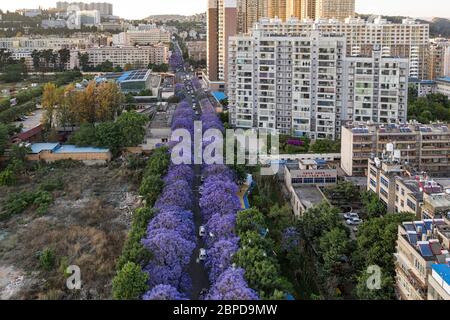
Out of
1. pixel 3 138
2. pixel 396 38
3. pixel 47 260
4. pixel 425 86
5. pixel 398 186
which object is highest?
pixel 396 38

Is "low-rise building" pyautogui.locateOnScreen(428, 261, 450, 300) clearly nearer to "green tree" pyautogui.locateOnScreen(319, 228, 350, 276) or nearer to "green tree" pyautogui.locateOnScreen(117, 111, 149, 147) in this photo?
"green tree" pyautogui.locateOnScreen(319, 228, 350, 276)

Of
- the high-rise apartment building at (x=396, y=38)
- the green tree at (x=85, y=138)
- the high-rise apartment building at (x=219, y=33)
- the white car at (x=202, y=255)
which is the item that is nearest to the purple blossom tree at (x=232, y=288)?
the white car at (x=202, y=255)

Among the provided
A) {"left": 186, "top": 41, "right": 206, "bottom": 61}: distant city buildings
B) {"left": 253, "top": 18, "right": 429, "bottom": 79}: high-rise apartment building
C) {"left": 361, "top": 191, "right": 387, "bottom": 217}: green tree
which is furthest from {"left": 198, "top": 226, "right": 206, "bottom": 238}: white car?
{"left": 186, "top": 41, "right": 206, "bottom": 61}: distant city buildings

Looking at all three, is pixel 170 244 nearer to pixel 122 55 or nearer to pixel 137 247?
pixel 137 247

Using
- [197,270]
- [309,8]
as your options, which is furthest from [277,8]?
[197,270]

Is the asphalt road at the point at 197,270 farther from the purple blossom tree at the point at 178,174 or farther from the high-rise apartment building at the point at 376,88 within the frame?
the high-rise apartment building at the point at 376,88
